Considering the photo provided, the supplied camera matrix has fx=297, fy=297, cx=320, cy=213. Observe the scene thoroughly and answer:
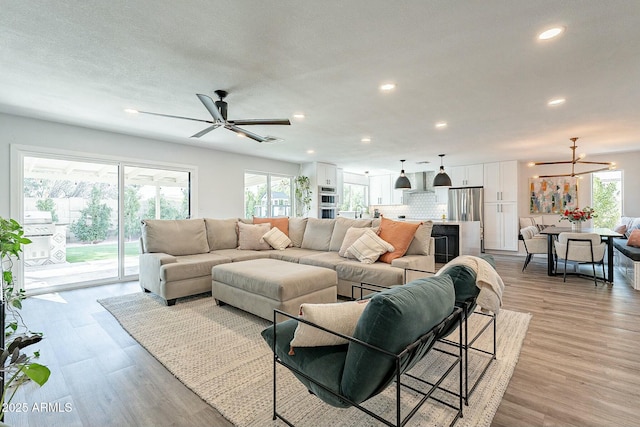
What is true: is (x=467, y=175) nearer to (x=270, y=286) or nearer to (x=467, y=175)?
(x=467, y=175)

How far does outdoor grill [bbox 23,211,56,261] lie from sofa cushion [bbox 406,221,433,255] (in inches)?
201

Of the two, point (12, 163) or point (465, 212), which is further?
point (465, 212)

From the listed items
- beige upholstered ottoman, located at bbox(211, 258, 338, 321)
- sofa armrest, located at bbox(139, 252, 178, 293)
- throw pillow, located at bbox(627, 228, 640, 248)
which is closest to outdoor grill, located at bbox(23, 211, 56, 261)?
sofa armrest, located at bbox(139, 252, 178, 293)

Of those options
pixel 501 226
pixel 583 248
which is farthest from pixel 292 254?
pixel 501 226

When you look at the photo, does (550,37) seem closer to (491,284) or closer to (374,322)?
(491,284)

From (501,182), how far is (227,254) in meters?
6.79

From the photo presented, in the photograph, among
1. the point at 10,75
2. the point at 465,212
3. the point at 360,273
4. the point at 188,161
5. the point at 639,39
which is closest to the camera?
the point at 639,39

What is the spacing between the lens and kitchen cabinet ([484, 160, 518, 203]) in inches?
285

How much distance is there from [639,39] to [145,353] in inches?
172

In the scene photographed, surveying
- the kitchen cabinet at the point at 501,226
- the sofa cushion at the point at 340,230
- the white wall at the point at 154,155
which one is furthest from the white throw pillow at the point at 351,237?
the kitchen cabinet at the point at 501,226

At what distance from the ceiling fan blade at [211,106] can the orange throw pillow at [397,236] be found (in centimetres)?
234

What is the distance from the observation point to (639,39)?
6.93 ft

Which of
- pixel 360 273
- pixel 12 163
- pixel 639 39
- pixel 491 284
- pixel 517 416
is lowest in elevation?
pixel 517 416

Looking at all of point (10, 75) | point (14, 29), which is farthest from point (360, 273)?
point (10, 75)
